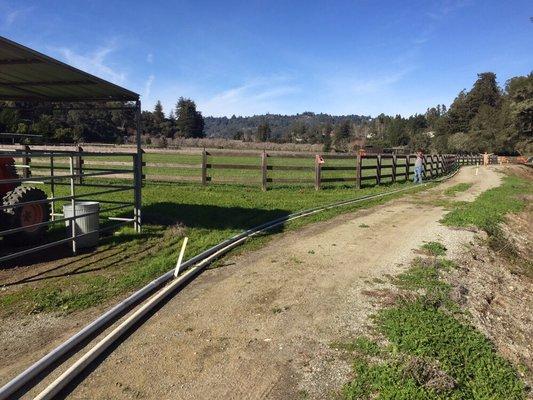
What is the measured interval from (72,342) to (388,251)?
17.9 ft

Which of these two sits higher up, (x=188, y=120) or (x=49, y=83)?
(x=188, y=120)

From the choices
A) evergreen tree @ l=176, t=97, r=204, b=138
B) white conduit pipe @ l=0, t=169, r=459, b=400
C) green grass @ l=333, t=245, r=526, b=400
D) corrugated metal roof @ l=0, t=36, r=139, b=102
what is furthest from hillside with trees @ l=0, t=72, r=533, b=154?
green grass @ l=333, t=245, r=526, b=400

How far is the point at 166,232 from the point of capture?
863 cm

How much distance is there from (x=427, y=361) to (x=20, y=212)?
6.62 metres

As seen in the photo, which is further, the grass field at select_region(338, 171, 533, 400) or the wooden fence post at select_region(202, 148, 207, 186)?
the wooden fence post at select_region(202, 148, 207, 186)

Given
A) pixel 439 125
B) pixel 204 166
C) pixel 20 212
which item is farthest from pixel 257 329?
pixel 439 125

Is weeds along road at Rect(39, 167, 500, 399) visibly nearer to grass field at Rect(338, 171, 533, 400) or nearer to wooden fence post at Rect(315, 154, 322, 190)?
grass field at Rect(338, 171, 533, 400)

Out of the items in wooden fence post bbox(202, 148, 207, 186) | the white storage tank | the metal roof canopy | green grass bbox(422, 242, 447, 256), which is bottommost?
green grass bbox(422, 242, 447, 256)

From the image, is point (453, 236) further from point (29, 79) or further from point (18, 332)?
point (29, 79)

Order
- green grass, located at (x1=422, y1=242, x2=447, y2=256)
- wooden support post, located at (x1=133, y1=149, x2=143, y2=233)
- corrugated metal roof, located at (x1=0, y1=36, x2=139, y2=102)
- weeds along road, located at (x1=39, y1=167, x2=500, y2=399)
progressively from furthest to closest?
wooden support post, located at (x1=133, y1=149, x2=143, y2=233) → green grass, located at (x1=422, y1=242, x2=447, y2=256) → corrugated metal roof, located at (x1=0, y1=36, x2=139, y2=102) → weeds along road, located at (x1=39, y1=167, x2=500, y2=399)

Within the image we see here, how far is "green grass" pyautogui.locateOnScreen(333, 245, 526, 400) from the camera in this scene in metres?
3.56

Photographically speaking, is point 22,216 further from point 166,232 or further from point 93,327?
point 93,327

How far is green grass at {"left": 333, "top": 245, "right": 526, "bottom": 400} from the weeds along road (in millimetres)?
229

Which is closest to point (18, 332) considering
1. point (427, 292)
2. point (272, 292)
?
point (272, 292)
